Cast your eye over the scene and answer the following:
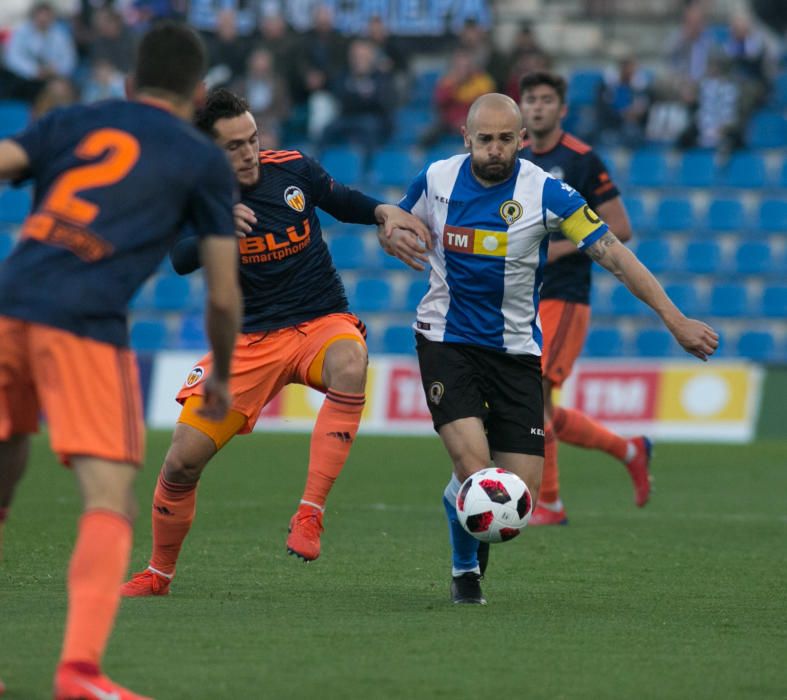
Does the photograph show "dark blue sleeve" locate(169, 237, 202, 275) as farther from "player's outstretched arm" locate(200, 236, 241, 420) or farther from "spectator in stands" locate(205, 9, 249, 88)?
"spectator in stands" locate(205, 9, 249, 88)

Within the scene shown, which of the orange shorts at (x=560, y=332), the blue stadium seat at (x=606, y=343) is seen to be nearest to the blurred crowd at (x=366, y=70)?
the blue stadium seat at (x=606, y=343)

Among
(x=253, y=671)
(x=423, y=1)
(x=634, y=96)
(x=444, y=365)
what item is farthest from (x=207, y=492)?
(x=423, y=1)

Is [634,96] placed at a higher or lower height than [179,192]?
higher

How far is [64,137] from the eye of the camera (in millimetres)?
4750

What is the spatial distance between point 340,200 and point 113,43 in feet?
48.6

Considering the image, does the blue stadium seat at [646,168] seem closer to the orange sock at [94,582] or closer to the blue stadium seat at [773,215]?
the blue stadium seat at [773,215]

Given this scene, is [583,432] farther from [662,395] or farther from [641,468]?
[662,395]

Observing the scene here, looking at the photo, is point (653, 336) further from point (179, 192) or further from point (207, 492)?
point (179, 192)

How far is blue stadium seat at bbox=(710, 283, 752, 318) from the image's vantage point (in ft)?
63.4

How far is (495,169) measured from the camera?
6.93 meters

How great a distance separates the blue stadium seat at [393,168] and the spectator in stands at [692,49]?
3728mm

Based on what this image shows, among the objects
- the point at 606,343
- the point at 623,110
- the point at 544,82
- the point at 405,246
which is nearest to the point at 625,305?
the point at 606,343

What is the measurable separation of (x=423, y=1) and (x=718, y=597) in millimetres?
16234

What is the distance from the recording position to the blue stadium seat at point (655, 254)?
19594 millimetres
